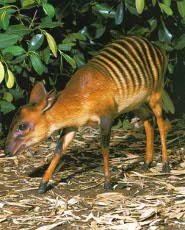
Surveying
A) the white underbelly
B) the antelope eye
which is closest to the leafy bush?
the white underbelly

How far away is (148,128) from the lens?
23.3 ft

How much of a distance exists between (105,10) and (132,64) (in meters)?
0.84

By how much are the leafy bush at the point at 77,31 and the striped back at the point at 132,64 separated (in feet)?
1.13

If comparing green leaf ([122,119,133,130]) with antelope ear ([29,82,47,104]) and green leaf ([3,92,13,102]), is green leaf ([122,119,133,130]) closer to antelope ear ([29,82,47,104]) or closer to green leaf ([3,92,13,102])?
green leaf ([3,92,13,102])

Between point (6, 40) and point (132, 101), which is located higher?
point (6, 40)

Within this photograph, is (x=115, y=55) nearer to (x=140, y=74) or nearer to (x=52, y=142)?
(x=140, y=74)

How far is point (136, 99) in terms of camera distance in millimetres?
6676

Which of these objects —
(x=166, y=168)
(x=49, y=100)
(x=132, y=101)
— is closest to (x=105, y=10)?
(x=132, y=101)

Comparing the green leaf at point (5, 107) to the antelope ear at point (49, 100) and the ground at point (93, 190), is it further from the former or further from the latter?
the antelope ear at point (49, 100)

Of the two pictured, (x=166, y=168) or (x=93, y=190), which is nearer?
(x=93, y=190)

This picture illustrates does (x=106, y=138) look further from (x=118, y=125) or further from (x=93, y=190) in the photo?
(x=118, y=125)

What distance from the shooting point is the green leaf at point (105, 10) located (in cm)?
723

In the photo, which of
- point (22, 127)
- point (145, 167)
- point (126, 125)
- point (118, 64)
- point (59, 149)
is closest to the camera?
point (22, 127)

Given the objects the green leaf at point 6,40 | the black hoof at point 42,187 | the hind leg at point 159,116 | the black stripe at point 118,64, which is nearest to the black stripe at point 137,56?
the black stripe at point 118,64
